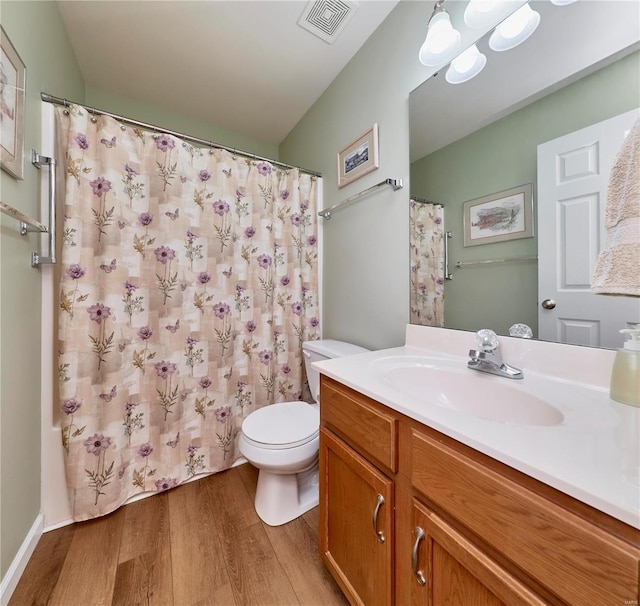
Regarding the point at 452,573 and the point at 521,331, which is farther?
the point at 521,331

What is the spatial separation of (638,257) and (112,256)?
70.2 inches

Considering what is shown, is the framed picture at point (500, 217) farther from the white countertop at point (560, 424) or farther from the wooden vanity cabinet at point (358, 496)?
the wooden vanity cabinet at point (358, 496)

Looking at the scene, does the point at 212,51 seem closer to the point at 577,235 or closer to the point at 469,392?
the point at 577,235

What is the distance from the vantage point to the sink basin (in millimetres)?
→ 709

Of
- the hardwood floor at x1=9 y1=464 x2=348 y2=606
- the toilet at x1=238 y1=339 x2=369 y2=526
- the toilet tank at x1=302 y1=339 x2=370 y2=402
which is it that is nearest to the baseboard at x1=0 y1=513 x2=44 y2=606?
the hardwood floor at x1=9 y1=464 x2=348 y2=606

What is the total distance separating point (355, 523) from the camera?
81cm

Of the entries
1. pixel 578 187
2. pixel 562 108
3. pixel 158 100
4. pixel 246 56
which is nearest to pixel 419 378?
pixel 578 187

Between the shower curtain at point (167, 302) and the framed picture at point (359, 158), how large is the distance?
290mm

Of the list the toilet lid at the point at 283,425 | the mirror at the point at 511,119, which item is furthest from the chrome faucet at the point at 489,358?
the toilet lid at the point at 283,425

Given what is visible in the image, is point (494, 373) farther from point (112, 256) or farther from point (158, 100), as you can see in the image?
point (158, 100)

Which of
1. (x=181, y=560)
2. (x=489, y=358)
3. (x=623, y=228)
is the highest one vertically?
(x=623, y=228)

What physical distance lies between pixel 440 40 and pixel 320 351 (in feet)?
4.78

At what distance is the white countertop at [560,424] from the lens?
14.5 inches

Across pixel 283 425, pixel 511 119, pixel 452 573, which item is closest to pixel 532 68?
pixel 511 119
